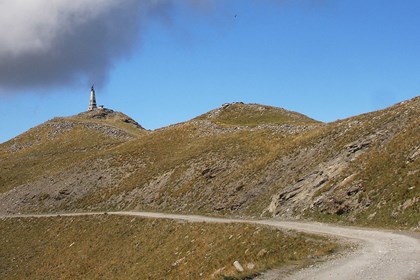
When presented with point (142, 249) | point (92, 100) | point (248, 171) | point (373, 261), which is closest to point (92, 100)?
point (92, 100)

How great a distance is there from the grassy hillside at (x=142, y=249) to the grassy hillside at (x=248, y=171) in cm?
647

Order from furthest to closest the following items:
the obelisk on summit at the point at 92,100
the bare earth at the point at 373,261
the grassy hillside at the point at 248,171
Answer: the obelisk on summit at the point at 92,100
the grassy hillside at the point at 248,171
the bare earth at the point at 373,261

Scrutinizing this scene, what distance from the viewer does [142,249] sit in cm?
4025

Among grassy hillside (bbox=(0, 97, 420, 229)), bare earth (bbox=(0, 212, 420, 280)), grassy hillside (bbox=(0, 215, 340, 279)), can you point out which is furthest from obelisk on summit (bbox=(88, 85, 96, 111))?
bare earth (bbox=(0, 212, 420, 280))

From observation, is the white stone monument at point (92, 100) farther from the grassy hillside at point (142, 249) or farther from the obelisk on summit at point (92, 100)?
the grassy hillside at point (142, 249)

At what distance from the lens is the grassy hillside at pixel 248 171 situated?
111 feet

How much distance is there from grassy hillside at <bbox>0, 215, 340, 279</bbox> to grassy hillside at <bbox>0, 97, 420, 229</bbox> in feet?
21.2

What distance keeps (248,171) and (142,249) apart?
1725 cm

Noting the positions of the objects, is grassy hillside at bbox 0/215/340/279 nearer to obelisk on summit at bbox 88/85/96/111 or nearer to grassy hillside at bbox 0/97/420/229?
grassy hillside at bbox 0/97/420/229

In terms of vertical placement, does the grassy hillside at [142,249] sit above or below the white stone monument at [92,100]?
below

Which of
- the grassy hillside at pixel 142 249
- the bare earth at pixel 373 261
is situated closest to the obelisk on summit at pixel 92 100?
the grassy hillside at pixel 142 249

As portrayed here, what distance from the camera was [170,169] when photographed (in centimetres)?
6391

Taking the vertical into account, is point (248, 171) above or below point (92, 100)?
below

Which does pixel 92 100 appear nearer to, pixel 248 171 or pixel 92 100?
Answer: pixel 92 100
